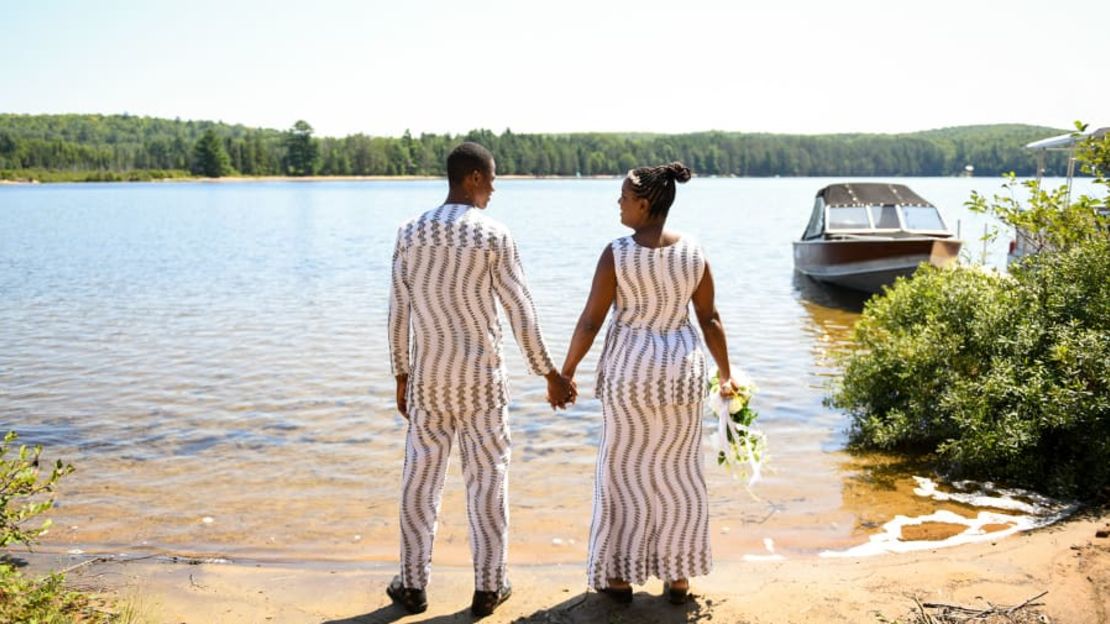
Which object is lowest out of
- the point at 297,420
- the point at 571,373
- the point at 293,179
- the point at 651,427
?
the point at 297,420

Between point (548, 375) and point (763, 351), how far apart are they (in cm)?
1003

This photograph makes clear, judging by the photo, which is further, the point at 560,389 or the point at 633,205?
the point at 560,389

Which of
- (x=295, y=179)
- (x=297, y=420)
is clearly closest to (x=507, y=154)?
(x=295, y=179)

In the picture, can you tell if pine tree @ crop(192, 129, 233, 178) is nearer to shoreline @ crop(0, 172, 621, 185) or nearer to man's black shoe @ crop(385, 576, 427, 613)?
shoreline @ crop(0, 172, 621, 185)

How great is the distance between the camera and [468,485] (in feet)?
15.0

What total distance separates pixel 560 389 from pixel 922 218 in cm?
1925

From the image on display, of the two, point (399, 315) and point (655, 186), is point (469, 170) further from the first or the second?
point (655, 186)

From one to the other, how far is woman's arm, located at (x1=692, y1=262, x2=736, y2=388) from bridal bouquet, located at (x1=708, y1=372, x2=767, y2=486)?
20 centimetres

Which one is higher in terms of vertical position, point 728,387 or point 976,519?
point 728,387

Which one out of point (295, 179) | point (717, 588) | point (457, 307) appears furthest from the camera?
point (295, 179)

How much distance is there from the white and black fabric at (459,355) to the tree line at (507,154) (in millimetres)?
154250

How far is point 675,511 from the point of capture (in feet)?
15.0

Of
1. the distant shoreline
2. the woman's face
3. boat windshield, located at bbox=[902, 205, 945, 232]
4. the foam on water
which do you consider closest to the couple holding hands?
the woman's face

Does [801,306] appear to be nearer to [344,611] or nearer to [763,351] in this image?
[763,351]
